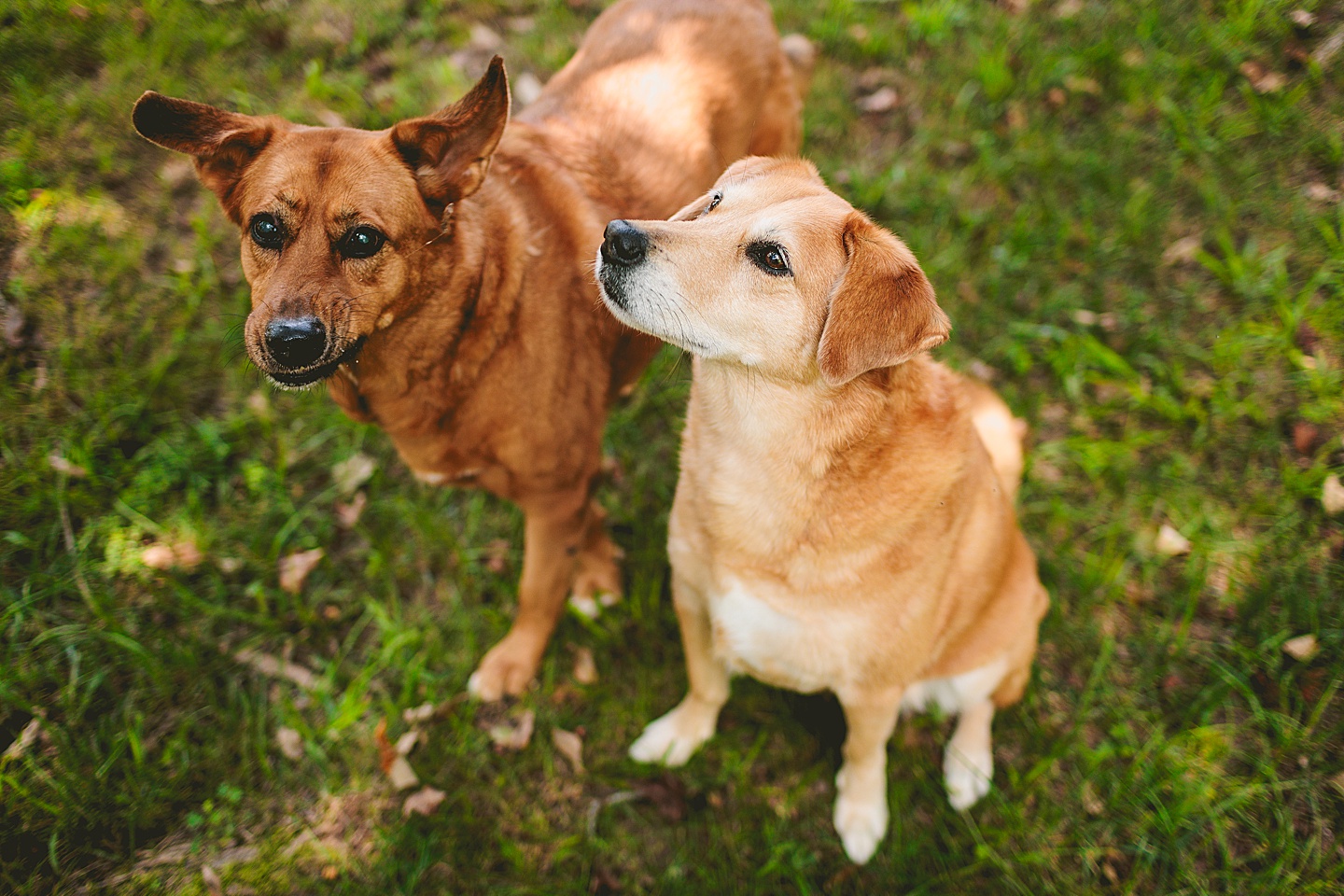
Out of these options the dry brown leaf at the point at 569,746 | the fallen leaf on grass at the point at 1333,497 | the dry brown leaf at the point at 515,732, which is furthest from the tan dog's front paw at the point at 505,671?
the fallen leaf on grass at the point at 1333,497

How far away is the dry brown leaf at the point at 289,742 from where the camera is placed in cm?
307

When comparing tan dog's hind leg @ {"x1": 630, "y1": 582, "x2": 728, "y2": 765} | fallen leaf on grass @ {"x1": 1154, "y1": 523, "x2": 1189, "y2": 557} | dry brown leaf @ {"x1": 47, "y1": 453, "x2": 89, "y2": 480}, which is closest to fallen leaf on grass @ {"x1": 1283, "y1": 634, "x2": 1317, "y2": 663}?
fallen leaf on grass @ {"x1": 1154, "y1": 523, "x2": 1189, "y2": 557}

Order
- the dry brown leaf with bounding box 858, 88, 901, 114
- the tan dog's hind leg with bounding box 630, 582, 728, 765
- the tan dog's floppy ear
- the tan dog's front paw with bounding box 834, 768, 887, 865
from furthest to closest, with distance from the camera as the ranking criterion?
the dry brown leaf with bounding box 858, 88, 901, 114, the tan dog's front paw with bounding box 834, 768, 887, 865, the tan dog's hind leg with bounding box 630, 582, 728, 765, the tan dog's floppy ear

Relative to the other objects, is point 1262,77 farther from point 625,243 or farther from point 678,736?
point 678,736

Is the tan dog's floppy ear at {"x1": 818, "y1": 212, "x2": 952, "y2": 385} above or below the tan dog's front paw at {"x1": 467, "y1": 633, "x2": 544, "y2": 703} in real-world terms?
above

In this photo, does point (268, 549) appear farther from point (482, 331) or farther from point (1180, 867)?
point (1180, 867)

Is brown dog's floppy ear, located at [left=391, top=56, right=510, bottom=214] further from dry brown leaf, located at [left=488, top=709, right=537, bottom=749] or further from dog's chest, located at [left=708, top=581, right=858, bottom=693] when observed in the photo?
dry brown leaf, located at [left=488, top=709, right=537, bottom=749]

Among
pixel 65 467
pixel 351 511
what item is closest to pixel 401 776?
pixel 351 511

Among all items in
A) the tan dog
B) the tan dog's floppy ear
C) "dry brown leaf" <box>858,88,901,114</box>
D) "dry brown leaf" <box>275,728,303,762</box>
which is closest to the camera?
the tan dog's floppy ear

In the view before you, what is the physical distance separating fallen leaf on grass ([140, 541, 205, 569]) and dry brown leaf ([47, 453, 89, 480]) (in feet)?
1.44

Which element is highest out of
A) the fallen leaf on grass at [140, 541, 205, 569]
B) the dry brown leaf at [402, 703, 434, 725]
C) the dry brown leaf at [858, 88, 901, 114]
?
the dry brown leaf at [858, 88, 901, 114]

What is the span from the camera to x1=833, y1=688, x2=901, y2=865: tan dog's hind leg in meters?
2.75

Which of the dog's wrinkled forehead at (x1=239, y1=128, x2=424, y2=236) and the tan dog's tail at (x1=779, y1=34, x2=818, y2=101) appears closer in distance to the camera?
the dog's wrinkled forehead at (x1=239, y1=128, x2=424, y2=236)

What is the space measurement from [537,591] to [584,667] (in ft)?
1.52
